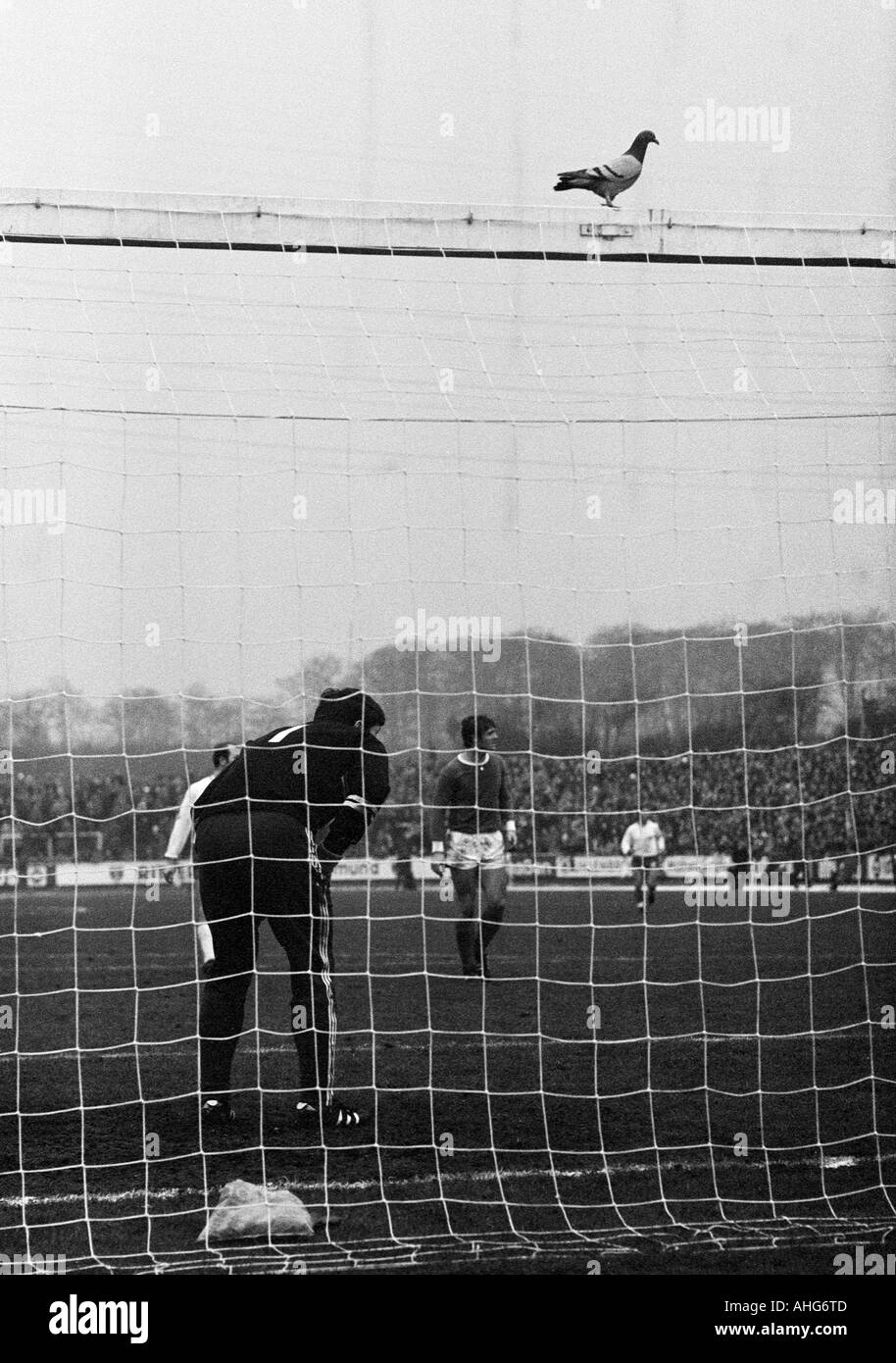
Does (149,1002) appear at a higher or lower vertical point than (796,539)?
lower

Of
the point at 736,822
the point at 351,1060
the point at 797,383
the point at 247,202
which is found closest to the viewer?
the point at 247,202

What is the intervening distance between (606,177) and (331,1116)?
144 inches

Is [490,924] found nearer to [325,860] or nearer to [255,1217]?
[325,860]

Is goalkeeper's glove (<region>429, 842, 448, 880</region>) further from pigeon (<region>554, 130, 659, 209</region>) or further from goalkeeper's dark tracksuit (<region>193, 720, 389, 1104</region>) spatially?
pigeon (<region>554, 130, 659, 209</region>)

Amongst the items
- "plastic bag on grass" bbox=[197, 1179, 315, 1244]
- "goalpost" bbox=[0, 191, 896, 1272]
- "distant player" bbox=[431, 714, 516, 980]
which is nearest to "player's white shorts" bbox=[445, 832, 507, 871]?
"distant player" bbox=[431, 714, 516, 980]

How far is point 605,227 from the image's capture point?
5582 mm

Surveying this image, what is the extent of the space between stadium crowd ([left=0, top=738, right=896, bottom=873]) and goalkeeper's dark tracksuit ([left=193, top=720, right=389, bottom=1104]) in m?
19.6

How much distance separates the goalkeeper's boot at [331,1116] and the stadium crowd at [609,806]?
1955 centimetres

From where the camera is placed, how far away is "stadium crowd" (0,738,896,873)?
93.4 ft

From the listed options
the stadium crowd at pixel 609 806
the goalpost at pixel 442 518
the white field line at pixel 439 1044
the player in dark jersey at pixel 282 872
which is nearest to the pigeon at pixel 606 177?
the goalpost at pixel 442 518
